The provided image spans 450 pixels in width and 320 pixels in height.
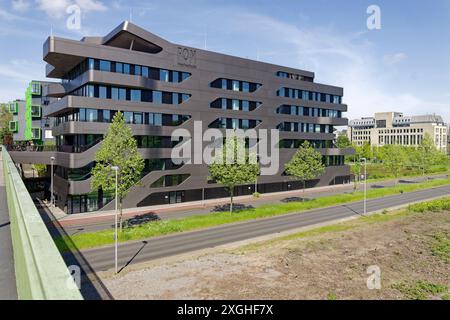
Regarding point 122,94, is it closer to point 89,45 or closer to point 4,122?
point 89,45

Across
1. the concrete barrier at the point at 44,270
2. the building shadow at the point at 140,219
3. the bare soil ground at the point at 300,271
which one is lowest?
the bare soil ground at the point at 300,271

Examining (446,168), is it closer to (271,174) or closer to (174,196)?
(271,174)

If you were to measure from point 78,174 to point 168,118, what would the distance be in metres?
15.9

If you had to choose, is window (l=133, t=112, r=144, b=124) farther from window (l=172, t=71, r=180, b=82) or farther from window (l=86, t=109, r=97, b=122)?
window (l=172, t=71, r=180, b=82)

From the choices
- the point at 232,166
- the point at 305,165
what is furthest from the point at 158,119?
the point at 305,165

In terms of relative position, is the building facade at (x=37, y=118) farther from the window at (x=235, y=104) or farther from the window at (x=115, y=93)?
the window at (x=235, y=104)

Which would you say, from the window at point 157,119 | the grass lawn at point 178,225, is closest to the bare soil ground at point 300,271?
the grass lawn at point 178,225

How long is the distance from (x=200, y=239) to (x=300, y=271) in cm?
1204

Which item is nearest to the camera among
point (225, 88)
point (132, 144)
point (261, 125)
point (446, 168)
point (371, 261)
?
point (371, 261)

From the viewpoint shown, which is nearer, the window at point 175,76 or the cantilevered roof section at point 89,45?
the cantilevered roof section at point 89,45

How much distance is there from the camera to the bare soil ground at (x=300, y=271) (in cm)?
2242

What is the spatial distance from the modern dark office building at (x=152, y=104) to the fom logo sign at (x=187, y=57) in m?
0.16

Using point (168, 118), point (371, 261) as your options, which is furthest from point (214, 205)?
point (371, 261)

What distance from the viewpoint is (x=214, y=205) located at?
5622cm
